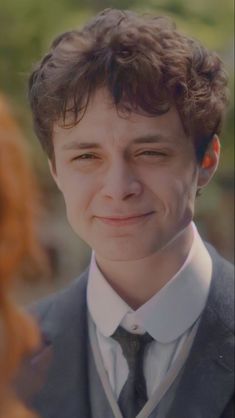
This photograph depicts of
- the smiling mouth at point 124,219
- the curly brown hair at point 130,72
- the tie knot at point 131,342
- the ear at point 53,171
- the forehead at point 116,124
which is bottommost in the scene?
the tie knot at point 131,342

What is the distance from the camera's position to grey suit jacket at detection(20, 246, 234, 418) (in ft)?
4.15

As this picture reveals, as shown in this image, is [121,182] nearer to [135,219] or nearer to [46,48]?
[135,219]

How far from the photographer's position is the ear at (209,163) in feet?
4.23

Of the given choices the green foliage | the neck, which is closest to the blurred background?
the green foliage

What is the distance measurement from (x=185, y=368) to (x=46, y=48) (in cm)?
51

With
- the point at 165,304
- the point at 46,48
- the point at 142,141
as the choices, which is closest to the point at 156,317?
the point at 165,304

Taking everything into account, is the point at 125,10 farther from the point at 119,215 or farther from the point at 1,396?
the point at 1,396

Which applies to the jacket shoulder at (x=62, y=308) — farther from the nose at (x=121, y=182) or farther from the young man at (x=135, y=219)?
the nose at (x=121, y=182)

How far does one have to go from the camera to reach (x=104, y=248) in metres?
1.26

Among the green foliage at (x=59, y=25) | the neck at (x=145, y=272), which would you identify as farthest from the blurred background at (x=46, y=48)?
the neck at (x=145, y=272)

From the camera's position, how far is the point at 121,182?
3.97 ft

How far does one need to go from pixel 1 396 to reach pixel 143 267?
0.90 ft

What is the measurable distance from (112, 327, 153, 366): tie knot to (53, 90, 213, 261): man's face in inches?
4.4

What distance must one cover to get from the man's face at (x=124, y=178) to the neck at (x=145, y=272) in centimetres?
2
